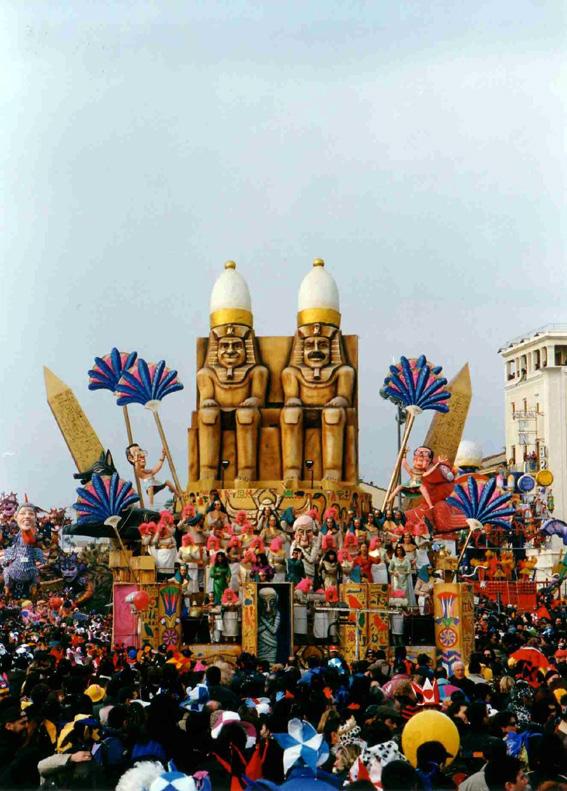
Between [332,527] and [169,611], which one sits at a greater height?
[332,527]

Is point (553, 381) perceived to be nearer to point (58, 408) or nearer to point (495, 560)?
point (495, 560)

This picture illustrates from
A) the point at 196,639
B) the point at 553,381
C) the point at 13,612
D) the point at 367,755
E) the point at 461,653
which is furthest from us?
the point at 553,381

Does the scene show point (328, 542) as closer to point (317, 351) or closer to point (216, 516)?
point (216, 516)

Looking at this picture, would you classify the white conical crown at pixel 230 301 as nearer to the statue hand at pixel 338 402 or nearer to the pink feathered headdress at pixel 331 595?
the statue hand at pixel 338 402

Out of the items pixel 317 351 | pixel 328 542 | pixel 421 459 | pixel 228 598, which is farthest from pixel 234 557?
pixel 317 351

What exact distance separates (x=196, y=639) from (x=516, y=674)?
1322 cm

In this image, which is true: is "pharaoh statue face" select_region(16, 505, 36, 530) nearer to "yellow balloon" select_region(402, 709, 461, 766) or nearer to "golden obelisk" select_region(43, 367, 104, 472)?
"golden obelisk" select_region(43, 367, 104, 472)

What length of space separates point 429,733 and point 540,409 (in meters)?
64.5

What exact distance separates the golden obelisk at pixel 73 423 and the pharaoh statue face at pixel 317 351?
7697 millimetres

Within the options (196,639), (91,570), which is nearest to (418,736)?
(196,639)

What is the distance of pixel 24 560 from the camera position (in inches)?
1721

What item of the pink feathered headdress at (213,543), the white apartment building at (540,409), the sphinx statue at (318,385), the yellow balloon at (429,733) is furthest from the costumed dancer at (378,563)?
the white apartment building at (540,409)

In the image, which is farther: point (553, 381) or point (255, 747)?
point (553, 381)

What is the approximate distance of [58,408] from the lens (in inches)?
1634
